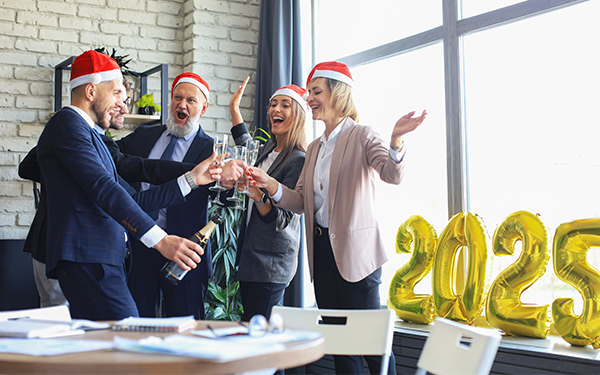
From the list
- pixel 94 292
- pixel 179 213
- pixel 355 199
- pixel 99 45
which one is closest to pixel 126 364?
pixel 94 292

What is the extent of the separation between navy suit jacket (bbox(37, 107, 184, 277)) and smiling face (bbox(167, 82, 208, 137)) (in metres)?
0.84

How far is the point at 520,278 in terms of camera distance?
244 cm

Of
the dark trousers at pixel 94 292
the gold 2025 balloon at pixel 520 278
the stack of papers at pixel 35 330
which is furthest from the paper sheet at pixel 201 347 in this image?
the gold 2025 balloon at pixel 520 278

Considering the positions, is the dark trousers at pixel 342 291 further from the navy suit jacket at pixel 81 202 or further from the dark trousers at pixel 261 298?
the navy suit jacket at pixel 81 202

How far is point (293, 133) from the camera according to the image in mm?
2672

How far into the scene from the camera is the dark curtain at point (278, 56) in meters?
3.75

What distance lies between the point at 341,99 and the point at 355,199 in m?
0.49

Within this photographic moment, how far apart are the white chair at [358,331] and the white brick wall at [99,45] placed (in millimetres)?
2324

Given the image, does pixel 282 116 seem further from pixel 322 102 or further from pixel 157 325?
pixel 157 325

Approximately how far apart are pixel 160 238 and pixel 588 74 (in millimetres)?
1977

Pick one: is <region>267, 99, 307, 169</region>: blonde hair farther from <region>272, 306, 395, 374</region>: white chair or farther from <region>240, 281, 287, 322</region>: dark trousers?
<region>272, 306, 395, 374</region>: white chair

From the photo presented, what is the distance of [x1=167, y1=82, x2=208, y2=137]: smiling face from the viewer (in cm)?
278

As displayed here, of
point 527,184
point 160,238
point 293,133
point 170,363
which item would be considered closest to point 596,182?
point 527,184

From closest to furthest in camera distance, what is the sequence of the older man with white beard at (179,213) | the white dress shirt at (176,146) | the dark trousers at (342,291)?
the dark trousers at (342,291) → the older man with white beard at (179,213) → the white dress shirt at (176,146)
